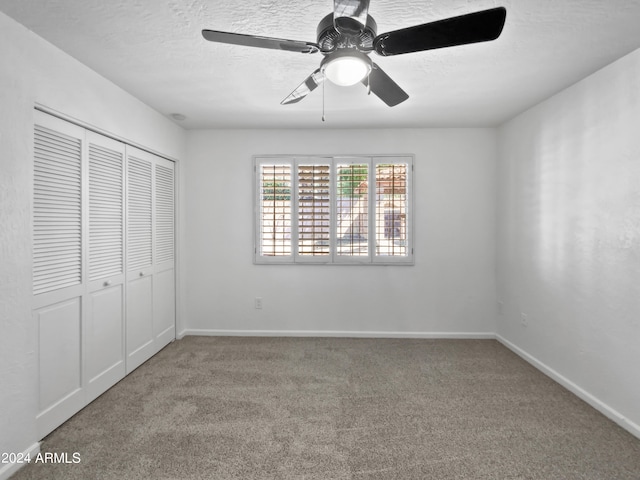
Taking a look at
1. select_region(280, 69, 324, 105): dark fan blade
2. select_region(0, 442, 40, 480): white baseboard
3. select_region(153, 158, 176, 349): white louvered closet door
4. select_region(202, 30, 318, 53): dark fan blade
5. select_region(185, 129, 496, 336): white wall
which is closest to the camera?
select_region(202, 30, 318, 53): dark fan blade

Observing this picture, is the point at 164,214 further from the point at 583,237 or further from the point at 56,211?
the point at 583,237

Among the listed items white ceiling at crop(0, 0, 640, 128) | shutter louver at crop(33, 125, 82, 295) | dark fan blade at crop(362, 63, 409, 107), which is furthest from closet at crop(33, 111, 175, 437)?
dark fan blade at crop(362, 63, 409, 107)

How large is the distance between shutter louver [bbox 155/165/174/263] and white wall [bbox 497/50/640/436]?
3.67 meters

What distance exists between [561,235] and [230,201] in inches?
129

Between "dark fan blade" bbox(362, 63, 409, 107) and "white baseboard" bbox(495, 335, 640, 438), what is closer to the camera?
"dark fan blade" bbox(362, 63, 409, 107)

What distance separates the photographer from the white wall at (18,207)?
1732 millimetres

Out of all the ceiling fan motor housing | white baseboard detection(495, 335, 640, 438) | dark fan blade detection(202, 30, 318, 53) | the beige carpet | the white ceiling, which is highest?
the white ceiling

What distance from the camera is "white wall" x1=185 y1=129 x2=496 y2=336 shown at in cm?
379

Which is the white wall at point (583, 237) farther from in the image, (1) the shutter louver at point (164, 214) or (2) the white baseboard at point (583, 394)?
(1) the shutter louver at point (164, 214)

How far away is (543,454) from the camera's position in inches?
74.4

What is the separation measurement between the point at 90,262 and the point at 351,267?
2.52 meters

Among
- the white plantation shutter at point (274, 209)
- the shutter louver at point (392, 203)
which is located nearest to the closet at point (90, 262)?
the white plantation shutter at point (274, 209)

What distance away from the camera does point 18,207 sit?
182 cm

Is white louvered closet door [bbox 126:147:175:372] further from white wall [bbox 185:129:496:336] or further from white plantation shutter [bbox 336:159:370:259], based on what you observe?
white plantation shutter [bbox 336:159:370:259]
